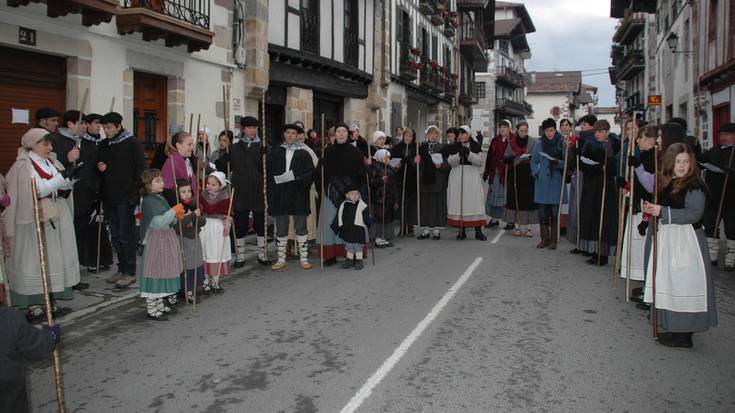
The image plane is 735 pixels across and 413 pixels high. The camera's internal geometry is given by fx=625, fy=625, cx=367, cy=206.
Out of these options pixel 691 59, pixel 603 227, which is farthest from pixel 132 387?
pixel 691 59

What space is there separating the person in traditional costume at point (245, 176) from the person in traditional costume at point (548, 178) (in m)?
4.27

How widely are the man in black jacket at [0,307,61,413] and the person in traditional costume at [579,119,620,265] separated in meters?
6.88

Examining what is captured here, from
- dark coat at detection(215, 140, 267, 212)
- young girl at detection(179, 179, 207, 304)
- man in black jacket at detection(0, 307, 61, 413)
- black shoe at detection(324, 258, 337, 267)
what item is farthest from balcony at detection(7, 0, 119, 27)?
man in black jacket at detection(0, 307, 61, 413)

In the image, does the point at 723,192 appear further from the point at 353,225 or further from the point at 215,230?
the point at 215,230

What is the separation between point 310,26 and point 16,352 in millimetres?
13683

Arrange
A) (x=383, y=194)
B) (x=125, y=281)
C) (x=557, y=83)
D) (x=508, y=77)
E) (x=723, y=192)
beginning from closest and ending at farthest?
(x=125, y=281) → (x=723, y=192) → (x=383, y=194) → (x=508, y=77) → (x=557, y=83)

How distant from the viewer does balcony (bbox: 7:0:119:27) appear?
26.3 feet

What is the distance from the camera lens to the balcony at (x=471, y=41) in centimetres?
3416

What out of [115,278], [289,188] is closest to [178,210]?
[115,278]

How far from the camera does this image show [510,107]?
51.8m

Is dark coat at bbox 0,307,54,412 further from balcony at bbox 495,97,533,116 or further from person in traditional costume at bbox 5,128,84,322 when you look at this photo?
balcony at bbox 495,97,533,116

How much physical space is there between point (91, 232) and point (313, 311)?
3485 mm

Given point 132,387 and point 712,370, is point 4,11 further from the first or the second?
point 712,370

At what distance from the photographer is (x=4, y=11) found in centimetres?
777
